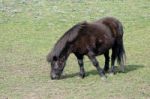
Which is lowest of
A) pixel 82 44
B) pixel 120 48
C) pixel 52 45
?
pixel 52 45

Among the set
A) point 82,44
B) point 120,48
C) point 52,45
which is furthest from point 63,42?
point 52,45

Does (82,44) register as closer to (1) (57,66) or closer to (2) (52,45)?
(1) (57,66)

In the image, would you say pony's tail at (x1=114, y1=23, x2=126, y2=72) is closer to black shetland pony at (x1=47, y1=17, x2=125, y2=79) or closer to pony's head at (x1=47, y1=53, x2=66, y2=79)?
black shetland pony at (x1=47, y1=17, x2=125, y2=79)

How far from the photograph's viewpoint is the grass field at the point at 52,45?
11.7 meters

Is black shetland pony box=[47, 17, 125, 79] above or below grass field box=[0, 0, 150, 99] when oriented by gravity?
above

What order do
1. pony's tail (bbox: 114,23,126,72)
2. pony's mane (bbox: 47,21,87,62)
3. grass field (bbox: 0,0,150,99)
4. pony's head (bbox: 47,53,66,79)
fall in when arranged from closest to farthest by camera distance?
1. grass field (bbox: 0,0,150,99)
2. pony's mane (bbox: 47,21,87,62)
3. pony's head (bbox: 47,53,66,79)
4. pony's tail (bbox: 114,23,126,72)

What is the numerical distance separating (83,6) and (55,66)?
1440 centimetres

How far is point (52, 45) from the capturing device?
60.8 feet

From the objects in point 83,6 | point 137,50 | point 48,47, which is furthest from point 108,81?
point 83,6

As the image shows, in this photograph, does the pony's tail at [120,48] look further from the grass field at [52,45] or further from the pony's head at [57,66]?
the pony's head at [57,66]

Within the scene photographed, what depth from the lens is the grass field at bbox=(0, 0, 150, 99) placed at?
11.7 metres

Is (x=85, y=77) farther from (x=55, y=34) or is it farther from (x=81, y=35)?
(x=55, y=34)

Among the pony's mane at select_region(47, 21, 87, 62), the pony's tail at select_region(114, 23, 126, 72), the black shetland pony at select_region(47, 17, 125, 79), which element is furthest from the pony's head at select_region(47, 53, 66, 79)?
the pony's tail at select_region(114, 23, 126, 72)

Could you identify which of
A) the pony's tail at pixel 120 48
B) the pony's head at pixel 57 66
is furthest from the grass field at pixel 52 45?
the pony's tail at pixel 120 48
